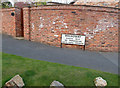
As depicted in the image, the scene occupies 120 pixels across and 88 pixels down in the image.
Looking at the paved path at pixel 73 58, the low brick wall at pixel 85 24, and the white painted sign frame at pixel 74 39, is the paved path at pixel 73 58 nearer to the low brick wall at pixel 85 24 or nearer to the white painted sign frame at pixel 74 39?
the white painted sign frame at pixel 74 39

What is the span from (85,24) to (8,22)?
8.45 metres

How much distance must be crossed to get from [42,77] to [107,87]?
2.53m

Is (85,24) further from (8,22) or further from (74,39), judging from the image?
(8,22)

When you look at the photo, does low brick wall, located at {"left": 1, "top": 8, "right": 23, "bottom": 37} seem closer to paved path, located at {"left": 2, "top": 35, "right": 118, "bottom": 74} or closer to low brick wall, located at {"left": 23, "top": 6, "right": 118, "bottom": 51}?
low brick wall, located at {"left": 23, "top": 6, "right": 118, "bottom": 51}

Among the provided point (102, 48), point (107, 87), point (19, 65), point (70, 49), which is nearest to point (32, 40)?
point (70, 49)

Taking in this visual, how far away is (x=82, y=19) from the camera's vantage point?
28.7ft

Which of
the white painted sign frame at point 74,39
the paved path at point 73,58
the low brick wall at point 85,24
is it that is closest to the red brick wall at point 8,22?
the low brick wall at point 85,24

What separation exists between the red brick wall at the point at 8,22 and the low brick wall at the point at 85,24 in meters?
3.86

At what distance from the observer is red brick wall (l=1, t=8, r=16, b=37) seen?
37.2 ft

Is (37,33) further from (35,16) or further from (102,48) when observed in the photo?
(102,48)

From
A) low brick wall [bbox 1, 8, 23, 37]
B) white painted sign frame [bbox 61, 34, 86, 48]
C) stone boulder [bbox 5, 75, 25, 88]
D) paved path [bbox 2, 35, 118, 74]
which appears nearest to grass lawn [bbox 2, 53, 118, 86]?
stone boulder [bbox 5, 75, 25, 88]

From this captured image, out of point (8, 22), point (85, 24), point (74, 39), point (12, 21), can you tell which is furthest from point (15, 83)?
point (8, 22)

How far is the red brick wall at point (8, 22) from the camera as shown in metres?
11.3

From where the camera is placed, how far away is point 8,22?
11695mm
